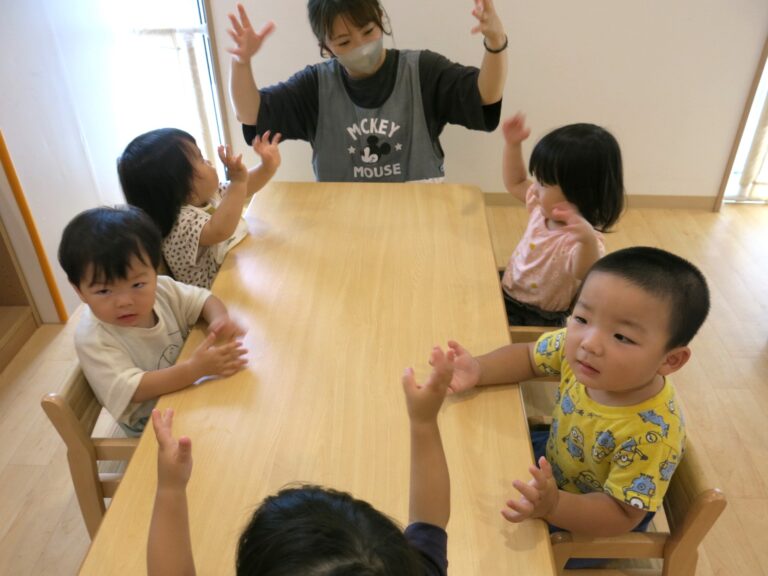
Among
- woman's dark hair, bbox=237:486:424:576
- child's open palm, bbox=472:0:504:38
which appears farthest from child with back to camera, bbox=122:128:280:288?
woman's dark hair, bbox=237:486:424:576

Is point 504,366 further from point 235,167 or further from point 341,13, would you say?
point 341,13

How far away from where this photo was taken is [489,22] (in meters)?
1.71

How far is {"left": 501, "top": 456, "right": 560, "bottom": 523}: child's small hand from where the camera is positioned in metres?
0.84

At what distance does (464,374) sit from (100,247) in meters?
0.73

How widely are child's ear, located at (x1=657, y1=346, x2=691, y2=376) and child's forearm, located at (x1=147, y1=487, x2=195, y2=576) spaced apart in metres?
0.73

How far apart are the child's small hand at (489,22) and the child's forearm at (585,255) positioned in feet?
2.51

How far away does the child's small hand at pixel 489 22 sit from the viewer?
1690 millimetres

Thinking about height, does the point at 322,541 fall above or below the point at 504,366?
above

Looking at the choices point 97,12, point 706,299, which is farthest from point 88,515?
point 97,12

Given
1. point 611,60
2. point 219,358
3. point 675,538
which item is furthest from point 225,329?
point 611,60

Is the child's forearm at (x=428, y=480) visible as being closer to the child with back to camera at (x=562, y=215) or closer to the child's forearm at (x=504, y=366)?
the child's forearm at (x=504, y=366)

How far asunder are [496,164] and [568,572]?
95.3 inches

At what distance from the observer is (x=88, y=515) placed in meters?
1.17

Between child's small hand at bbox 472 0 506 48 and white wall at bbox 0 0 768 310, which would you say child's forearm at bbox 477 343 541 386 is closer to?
child's small hand at bbox 472 0 506 48
